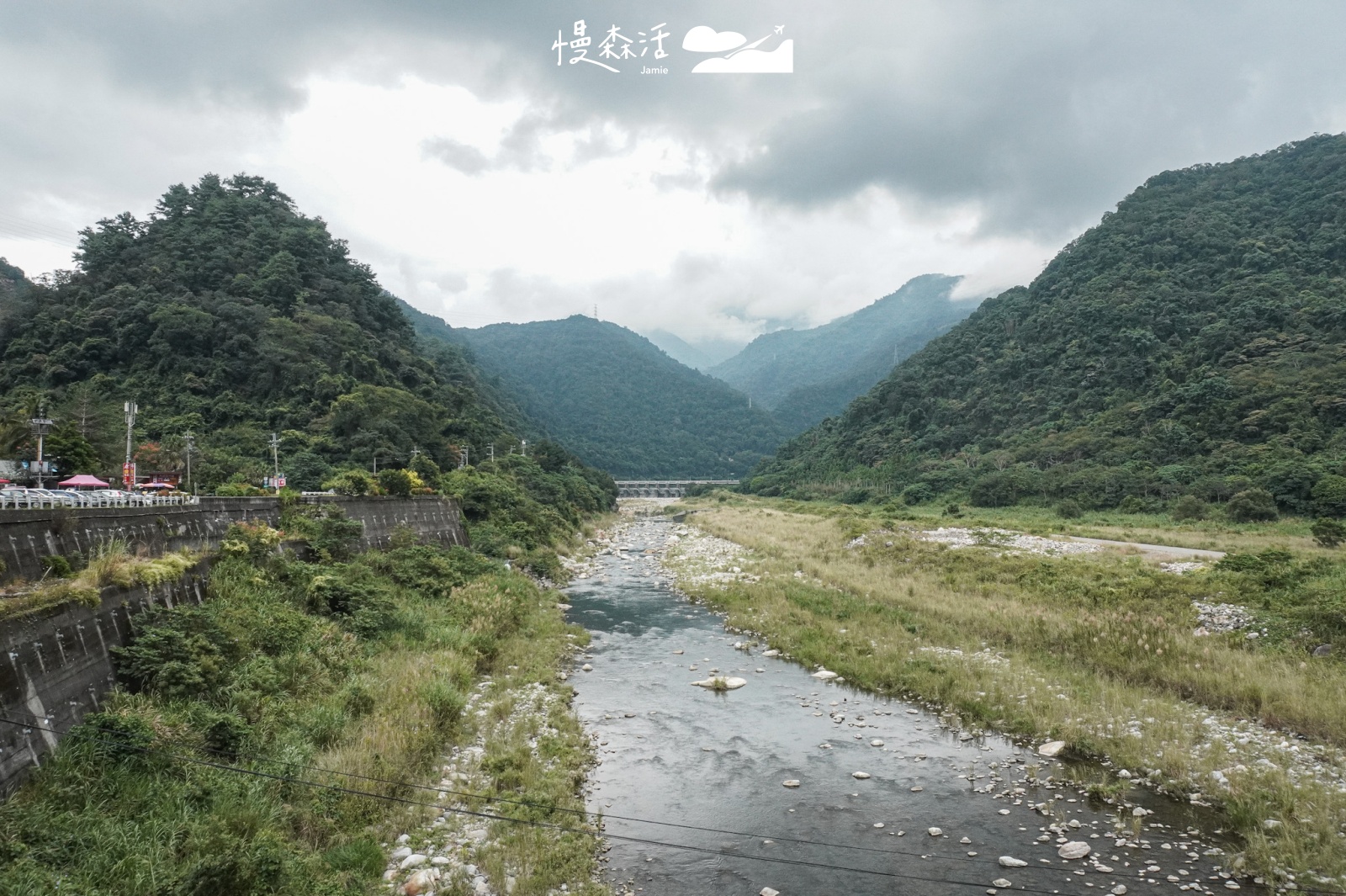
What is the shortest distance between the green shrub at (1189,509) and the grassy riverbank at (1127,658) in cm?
1675

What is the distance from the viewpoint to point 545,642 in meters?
23.7

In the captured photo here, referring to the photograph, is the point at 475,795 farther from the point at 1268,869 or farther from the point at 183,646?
the point at 1268,869

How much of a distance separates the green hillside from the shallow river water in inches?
1494

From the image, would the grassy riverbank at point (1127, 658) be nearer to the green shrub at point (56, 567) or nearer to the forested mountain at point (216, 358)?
the green shrub at point (56, 567)

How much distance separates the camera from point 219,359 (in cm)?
6550

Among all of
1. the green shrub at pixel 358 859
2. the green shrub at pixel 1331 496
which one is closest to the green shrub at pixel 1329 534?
the green shrub at pixel 1331 496

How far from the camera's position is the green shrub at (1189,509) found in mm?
47031

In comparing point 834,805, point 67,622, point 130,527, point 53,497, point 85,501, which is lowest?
point 834,805

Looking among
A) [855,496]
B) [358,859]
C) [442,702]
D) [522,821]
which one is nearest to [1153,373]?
[855,496]

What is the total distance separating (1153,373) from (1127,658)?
7465 centimetres

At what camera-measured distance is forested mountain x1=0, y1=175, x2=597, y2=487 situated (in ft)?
171

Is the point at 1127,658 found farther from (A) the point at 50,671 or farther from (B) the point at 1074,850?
(A) the point at 50,671

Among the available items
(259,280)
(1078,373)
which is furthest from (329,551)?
(1078,373)

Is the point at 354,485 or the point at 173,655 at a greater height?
the point at 354,485
